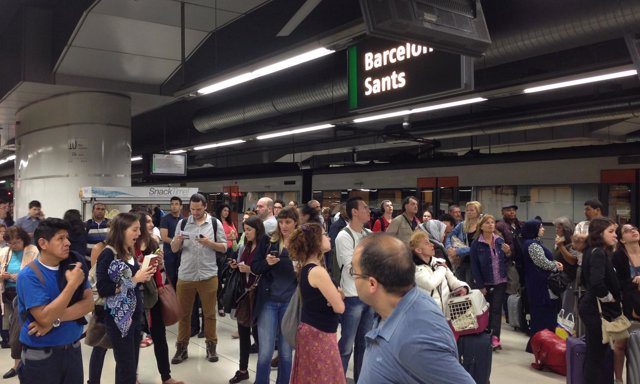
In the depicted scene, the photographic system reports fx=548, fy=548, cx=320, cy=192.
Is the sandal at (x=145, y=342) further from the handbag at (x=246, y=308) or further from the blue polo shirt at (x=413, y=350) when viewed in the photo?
the blue polo shirt at (x=413, y=350)

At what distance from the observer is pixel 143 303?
4.12 metres

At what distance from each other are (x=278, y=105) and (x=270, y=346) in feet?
22.9

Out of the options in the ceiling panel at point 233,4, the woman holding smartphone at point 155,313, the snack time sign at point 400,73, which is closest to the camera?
the woman holding smartphone at point 155,313

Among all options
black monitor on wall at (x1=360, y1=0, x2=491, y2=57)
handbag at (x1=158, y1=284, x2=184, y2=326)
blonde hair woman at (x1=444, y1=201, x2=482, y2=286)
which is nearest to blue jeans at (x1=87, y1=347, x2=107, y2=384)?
handbag at (x1=158, y1=284, x2=184, y2=326)

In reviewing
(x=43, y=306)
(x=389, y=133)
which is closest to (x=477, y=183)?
(x=389, y=133)

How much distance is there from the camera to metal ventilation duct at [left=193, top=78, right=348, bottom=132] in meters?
9.20

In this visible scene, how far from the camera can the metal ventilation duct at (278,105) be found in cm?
920

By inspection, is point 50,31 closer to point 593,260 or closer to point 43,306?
point 43,306

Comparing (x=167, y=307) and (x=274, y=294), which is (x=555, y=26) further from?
(x=167, y=307)

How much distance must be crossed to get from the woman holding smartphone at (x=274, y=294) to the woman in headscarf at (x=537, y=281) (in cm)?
289

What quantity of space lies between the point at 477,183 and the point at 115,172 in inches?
266

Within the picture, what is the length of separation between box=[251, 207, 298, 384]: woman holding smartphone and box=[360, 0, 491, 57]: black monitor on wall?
174 centimetres

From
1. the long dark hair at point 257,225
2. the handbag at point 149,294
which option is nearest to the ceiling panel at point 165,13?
the long dark hair at point 257,225

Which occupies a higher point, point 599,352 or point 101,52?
point 101,52
